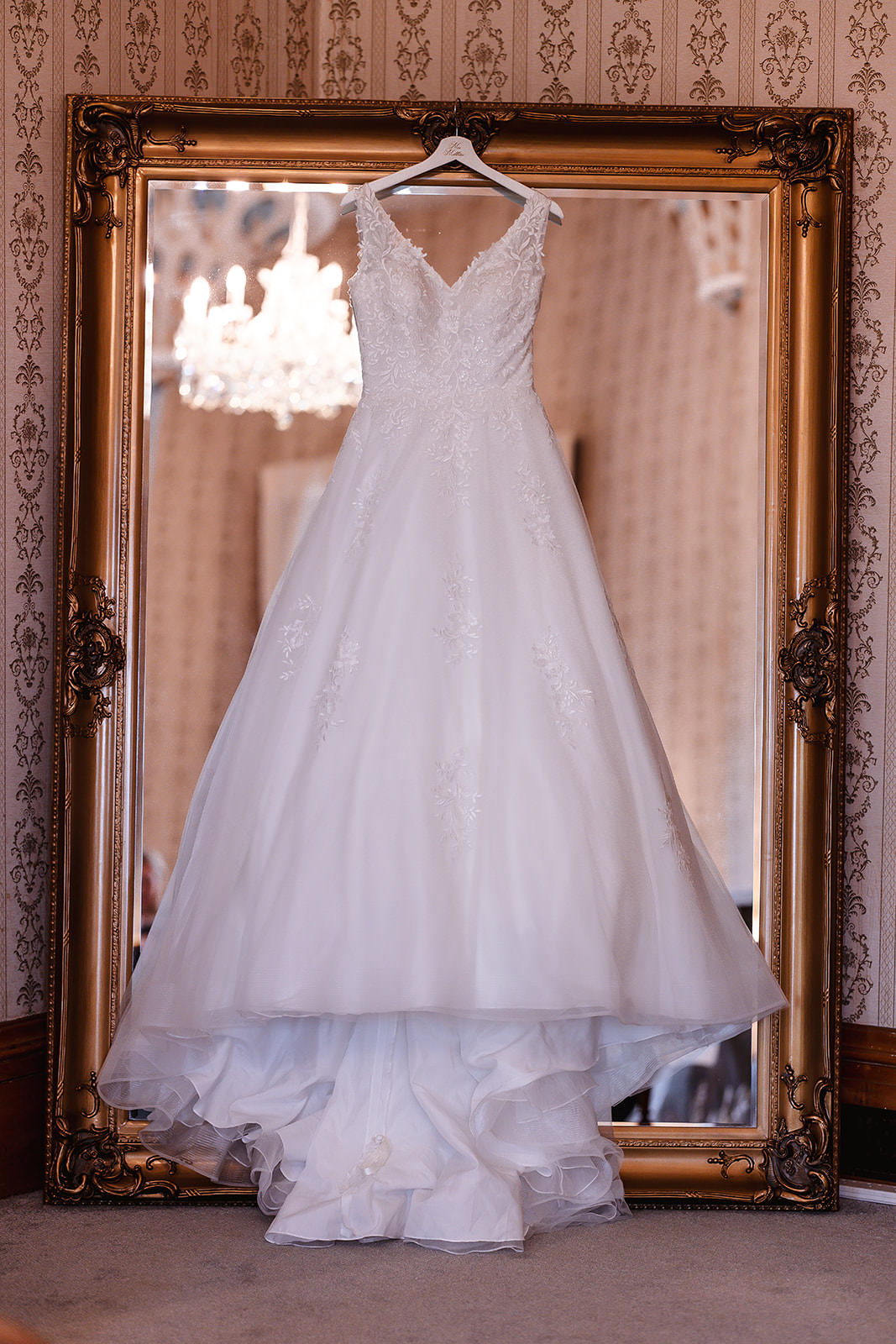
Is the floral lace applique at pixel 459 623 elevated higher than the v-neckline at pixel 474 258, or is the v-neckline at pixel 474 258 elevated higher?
the v-neckline at pixel 474 258

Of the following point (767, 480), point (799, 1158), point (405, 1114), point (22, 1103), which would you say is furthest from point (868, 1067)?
point (22, 1103)

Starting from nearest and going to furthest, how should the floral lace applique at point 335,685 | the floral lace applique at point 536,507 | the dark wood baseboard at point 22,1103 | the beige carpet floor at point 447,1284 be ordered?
the beige carpet floor at point 447,1284
the floral lace applique at point 335,685
the floral lace applique at point 536,507
the dark wood baseboard at point 22,1103

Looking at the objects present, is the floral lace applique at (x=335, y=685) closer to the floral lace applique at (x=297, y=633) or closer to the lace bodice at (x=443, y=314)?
the floral lace applique at (x=297, y=633)

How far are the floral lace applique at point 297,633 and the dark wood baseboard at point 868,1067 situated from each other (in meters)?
1.34

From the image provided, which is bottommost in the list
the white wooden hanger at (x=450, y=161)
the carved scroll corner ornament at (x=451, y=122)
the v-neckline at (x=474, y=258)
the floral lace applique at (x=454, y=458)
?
the floral lace applique at (x=454, y=458)

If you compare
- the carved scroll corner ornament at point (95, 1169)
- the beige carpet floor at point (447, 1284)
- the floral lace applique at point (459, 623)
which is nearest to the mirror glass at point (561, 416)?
the floral lace applique at point (459, 623)

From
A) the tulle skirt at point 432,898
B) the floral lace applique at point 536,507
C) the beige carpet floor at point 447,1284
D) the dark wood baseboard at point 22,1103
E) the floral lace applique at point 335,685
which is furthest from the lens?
the dark wood baseboard at point 22,1103

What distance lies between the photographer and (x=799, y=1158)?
2.44 meters

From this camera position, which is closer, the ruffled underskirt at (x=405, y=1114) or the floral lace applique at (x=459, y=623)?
the ruffled underskirt at (x=405, y=1114)

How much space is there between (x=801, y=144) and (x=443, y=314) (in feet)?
2.58

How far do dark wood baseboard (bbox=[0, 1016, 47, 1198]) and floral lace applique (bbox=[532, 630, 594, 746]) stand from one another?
1.20m

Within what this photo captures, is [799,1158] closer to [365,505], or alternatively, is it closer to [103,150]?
[365,505]

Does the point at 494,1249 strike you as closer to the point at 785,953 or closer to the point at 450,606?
the point at 785,953

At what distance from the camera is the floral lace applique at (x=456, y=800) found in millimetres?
2150
